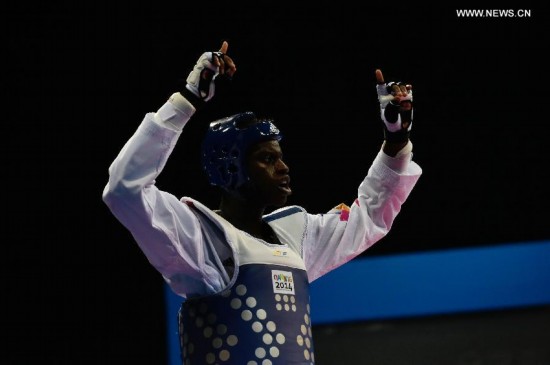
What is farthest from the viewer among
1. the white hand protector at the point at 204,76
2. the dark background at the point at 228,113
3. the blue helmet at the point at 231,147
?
the dark background at the point at 228,113

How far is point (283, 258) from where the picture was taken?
118 inches

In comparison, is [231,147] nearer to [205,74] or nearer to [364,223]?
[205,74]

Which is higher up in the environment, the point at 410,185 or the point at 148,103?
the point at 148,103

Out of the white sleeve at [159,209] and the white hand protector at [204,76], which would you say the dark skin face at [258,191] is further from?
the white hand protector at [204,76]

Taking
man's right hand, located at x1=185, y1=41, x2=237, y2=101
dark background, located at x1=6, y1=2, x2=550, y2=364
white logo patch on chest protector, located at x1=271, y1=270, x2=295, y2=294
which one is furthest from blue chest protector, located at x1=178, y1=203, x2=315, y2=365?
dark background, located at x1=6, y1=2, x2=550, y2=364

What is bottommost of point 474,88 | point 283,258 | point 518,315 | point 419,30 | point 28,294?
point 518,315

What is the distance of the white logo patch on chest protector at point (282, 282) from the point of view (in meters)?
2.89

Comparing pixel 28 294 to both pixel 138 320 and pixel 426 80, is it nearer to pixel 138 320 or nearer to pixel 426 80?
pixel 138 320

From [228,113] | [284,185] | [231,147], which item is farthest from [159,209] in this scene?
[228,113]

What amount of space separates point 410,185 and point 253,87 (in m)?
2.13

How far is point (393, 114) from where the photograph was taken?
3189 millimetres

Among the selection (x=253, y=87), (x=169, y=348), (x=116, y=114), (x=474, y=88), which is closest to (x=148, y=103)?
(x=116, y=114)

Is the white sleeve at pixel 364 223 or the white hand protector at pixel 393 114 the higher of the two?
the white hand protector at pixel 393 114

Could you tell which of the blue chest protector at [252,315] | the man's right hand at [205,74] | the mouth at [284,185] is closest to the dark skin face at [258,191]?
the mouth at [284,185]
